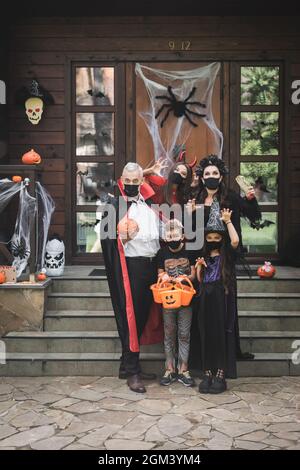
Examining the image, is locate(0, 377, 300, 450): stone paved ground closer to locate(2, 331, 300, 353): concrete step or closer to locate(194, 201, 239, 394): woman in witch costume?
locate(194, 201, 239, 394): woman in witch costume

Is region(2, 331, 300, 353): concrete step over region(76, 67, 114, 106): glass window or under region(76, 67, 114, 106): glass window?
under

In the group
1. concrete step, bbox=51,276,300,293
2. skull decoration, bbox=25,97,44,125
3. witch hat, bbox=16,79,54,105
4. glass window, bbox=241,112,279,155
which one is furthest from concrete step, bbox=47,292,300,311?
witch hat, bbox=16,79,54,105

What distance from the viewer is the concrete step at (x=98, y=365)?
19.0 ft

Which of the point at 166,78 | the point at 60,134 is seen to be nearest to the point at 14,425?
the point at 60,134

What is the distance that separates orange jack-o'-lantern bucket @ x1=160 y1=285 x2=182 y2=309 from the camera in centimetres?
521

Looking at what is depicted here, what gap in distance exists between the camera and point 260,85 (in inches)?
315

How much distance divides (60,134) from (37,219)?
5.85 feet

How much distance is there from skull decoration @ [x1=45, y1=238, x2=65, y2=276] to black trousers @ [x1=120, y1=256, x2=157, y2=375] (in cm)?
172

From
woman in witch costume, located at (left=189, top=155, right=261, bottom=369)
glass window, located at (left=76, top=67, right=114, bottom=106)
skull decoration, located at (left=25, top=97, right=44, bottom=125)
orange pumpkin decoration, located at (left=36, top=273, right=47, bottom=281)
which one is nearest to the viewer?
woman in witch costume, located at (left=189, top=155, right=261, bottom=369)

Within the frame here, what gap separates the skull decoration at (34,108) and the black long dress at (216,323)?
367 cm

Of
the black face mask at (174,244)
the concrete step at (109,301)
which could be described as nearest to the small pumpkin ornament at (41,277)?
the concrete step at (109,301)

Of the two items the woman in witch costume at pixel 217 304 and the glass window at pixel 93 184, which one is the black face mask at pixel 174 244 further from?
the glass window at pixel 93 184

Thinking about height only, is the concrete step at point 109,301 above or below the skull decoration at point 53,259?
below
